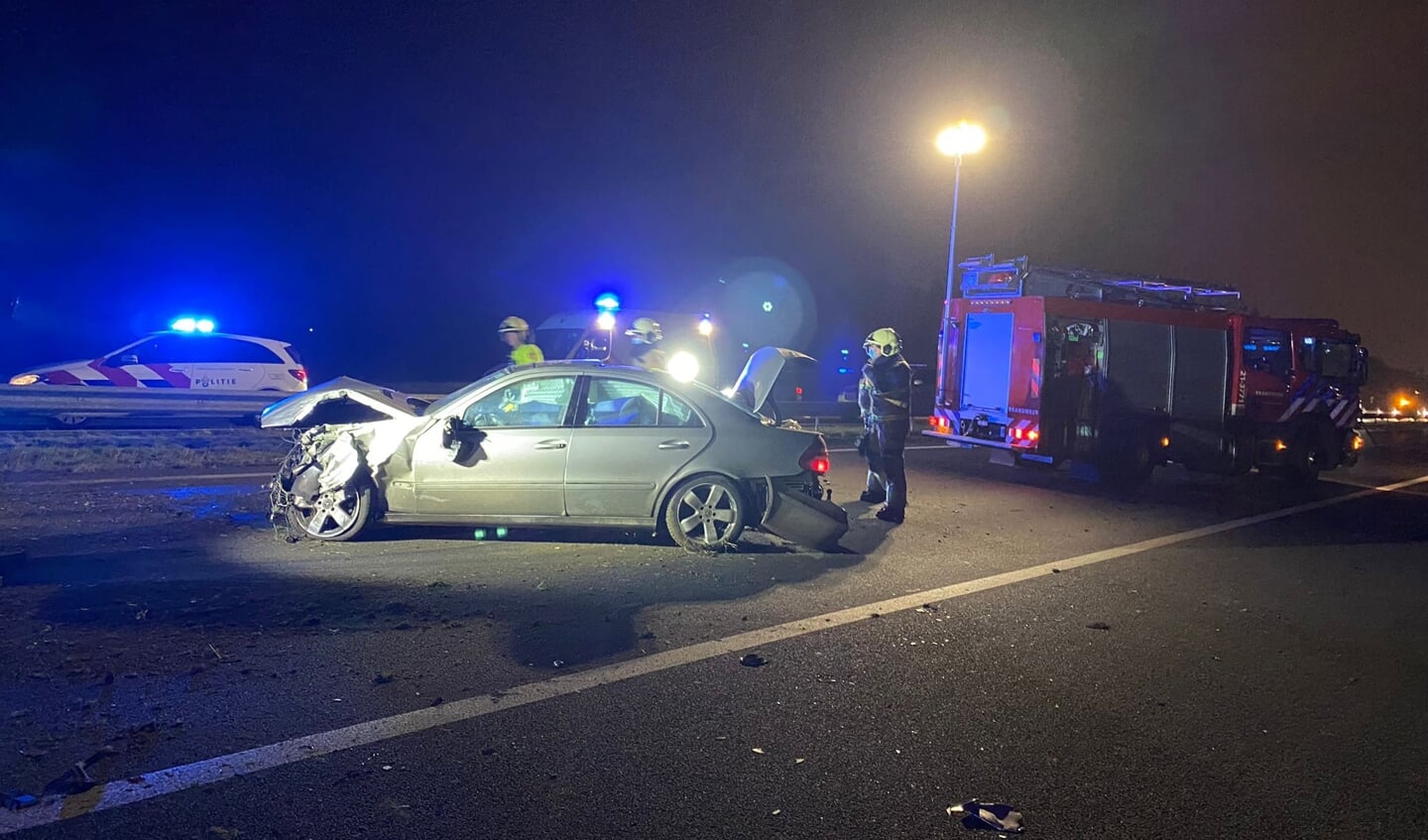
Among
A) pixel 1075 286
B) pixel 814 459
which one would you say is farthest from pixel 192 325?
pixel 1075 286

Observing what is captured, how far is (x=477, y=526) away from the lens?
23.2 feet

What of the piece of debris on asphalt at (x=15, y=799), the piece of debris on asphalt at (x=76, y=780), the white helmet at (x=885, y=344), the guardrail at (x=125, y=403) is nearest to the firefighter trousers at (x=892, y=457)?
the white helmet at (x=885, y=344)

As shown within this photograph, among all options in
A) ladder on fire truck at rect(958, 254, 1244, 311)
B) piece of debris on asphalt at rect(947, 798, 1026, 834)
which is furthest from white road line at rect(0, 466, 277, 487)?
ladder on fire truck at rect(958, 254, 1244, 311)

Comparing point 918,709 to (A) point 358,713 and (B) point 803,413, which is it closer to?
(A) point 358,713

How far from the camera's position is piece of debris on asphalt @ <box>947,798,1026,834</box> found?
125 inches

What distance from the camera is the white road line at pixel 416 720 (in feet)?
10.2

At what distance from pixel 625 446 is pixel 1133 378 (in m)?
9.37

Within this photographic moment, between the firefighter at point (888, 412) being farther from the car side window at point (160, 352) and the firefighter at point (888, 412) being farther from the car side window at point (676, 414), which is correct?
the car side window at point (160, 352)

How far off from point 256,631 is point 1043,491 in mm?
9418

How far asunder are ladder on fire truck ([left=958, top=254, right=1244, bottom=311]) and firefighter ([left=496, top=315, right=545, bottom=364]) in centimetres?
720

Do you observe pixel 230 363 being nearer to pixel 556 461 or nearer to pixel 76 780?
pixel 556 461

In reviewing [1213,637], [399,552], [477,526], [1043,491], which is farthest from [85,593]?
[1043,491]

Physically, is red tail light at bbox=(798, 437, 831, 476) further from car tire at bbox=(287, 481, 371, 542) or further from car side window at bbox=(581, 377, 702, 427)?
car tire at bbox=(287, 481, 371, 542)

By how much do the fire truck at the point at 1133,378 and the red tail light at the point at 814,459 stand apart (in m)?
6.37
